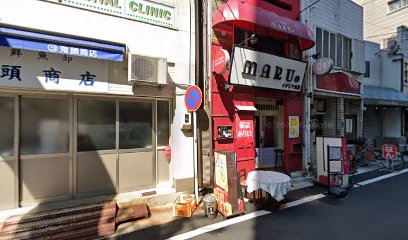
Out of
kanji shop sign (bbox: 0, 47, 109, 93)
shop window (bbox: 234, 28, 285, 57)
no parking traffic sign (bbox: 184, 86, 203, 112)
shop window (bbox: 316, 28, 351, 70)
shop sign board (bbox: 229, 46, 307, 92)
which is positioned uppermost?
shop window (bbox: 316, 28, 351, 70)

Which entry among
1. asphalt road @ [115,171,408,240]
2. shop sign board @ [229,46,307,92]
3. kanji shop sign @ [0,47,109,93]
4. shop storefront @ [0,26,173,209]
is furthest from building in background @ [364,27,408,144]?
kanji shop sign @ [0,47,109,93]

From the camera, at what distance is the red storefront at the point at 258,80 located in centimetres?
698

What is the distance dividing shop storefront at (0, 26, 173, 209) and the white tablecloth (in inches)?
110

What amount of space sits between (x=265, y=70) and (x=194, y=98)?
353cm

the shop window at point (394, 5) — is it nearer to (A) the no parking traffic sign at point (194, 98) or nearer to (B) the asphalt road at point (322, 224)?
(B) the asphalt road at point (322, 224)

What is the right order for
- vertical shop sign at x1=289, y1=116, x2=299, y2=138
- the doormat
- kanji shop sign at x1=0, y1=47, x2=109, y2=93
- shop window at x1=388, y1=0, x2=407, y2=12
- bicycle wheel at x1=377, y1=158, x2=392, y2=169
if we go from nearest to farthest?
kanji shop sign at x1=0, y1=47, x2=109, y2=93 < the doormat < vertical shop sign at x1=289, y1=116, x2=299, y2=138 < bicycle wheel at x1=377, y1=158, x2=392, y2=169 < shop window at x1=388, y1=0, x2=407, y2=12

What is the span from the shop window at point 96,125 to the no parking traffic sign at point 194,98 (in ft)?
7.16

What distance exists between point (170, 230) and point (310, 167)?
7064 millimetres

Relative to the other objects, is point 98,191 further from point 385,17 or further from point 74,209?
point 385,17

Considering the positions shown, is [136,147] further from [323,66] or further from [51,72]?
[323,66]

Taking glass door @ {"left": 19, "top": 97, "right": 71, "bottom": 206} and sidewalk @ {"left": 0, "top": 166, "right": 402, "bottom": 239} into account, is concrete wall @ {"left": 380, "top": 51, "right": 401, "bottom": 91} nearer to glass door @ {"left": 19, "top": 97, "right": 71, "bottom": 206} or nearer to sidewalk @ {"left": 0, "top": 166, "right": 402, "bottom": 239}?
sidewalk @ {"left": 0, "top": 166, "right": 402, "bottom": 239}

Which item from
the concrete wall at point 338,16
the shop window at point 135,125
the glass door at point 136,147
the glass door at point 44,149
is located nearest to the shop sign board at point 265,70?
the concrete wall at point 338,16

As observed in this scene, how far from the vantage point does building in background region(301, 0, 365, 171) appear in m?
9.57

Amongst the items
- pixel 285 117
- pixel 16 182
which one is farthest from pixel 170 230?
pixel 285 117
